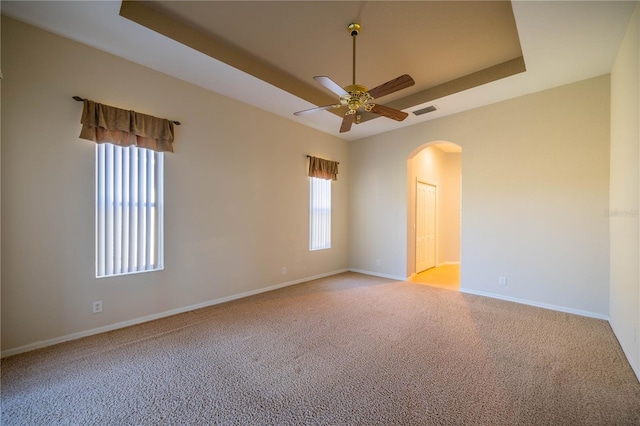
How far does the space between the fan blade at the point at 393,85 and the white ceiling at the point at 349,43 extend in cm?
70

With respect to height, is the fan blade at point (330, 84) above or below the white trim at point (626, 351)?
above

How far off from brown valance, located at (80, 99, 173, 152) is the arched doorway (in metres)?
4.20

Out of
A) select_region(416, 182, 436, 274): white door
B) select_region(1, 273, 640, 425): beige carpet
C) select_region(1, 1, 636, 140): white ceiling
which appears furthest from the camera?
select_region(416, 182, 436, 274): white door

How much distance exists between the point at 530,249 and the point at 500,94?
2275 mm

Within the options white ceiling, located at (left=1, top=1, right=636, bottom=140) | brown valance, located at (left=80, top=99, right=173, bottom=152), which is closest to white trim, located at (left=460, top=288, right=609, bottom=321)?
white ceiling, located at (left=1, top=1, right=636, bottom=140)

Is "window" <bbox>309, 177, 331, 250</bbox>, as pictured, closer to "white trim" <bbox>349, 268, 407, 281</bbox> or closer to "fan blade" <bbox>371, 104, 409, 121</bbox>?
"white trim" <bbox>349, 268, 407, 281</bbox>

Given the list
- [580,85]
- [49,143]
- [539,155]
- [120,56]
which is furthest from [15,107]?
[580,85]

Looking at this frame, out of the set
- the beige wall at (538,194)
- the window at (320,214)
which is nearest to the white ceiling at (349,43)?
the beige wall at (538,194)

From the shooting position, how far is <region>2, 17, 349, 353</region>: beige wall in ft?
8.09

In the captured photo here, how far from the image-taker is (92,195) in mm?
2828

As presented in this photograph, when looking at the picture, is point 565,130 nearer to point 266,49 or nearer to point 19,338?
point 266,49

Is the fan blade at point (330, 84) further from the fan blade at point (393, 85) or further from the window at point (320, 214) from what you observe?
the window at point (320, 214)

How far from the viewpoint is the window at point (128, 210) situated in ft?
9.60

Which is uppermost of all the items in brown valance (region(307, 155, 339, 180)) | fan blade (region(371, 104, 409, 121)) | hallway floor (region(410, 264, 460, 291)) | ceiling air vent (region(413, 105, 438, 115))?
ceiling air vent (region(413, 105, 438, 115))
